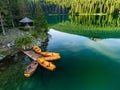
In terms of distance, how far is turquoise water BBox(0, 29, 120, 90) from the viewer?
79.4 ft

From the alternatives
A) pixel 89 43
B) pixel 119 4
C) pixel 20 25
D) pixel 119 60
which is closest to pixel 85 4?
pixel 119 4

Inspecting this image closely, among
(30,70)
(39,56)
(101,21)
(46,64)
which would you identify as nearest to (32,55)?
(39,56)

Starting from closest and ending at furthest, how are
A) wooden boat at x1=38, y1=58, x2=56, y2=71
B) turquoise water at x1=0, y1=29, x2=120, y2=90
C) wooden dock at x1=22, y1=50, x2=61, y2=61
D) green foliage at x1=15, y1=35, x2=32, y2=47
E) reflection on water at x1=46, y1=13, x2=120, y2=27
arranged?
turquoise water at x1=0, y1=29, x2=120, y2=90 < wooden boat at x1=38, y1=58, x2=56, y2=71 < wooden dock at x1=22, y1=50, x2=61, y2=61 < green foliage at x1=15, y1=35, x2=32, y2=47 < reflection on water at x1=46, y1=13, x2=120, y2=27

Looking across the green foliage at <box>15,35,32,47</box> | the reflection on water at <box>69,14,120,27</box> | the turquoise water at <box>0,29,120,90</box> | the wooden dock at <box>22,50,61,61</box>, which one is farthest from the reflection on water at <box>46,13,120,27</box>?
the wooden dock at <box>22,50,61,61</box>

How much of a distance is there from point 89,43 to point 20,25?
24.8m

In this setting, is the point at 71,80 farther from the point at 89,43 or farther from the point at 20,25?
the point at 20,25

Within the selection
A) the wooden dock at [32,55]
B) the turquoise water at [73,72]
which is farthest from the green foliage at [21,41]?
the turquoise water at [73,72]

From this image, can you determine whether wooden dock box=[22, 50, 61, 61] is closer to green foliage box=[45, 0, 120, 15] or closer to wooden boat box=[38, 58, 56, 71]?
wooden boat box=[38, 58, 56, 71]

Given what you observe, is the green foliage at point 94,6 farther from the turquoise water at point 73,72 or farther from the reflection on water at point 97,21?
the turquoise water at point 73,72

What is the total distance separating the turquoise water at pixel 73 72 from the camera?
24203mm

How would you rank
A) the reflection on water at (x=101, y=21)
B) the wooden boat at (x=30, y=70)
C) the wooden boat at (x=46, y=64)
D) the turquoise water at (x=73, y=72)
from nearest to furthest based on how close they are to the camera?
the turquoise water at (x=73, y=72) → the wooden boat at (x=30, y=70) → the wooden boat at (x=46, y=64) → the reflection on water at (x=101, y=21)

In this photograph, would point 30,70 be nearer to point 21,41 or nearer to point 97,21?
point 21,41

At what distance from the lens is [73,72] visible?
28.0m

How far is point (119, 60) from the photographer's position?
32.8 meters
